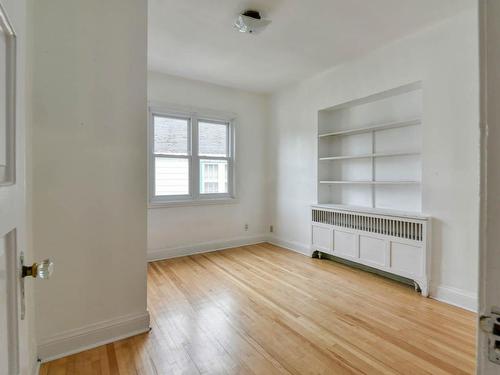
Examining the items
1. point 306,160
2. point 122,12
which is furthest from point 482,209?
point 306,160

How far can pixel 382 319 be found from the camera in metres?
2.33

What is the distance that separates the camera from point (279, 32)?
2895 millimetres

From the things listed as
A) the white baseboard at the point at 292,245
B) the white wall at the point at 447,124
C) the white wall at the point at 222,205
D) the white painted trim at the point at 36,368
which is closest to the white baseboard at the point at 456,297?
the white wall at the point at 447,124

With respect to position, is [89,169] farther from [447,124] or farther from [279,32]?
[447,124]

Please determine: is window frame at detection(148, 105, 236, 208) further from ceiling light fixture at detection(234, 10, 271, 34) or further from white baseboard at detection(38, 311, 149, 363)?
white baseboard at detection(38, 311, 149, 363)

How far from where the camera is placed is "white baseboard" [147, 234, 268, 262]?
159 inches

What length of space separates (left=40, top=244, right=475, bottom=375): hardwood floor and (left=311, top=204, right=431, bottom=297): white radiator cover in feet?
0.77

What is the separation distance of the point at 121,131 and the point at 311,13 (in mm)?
2037

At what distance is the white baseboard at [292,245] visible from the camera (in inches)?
169

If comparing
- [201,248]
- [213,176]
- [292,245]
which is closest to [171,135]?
[213,176]

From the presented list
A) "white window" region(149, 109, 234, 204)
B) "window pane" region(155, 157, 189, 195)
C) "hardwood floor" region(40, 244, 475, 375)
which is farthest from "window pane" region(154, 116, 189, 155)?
"hardwood floor" region(40, 244, 475, 375)

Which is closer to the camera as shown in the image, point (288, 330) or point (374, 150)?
point (288, 330)

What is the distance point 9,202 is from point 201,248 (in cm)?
393

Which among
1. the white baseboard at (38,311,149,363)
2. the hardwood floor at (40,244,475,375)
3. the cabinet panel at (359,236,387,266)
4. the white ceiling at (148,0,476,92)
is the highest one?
the white ceiling at (148,0,476,92)
